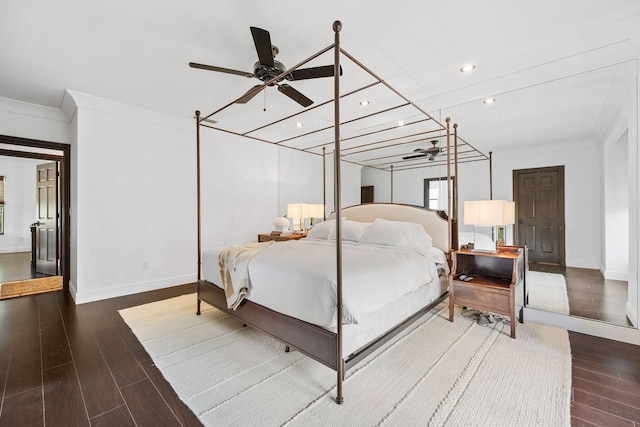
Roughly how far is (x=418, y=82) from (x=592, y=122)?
1.92 m

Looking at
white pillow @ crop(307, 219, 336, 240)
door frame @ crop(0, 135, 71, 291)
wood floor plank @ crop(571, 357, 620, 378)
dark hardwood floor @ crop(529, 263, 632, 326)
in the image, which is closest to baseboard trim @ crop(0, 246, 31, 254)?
door frame @ crop(0, 135, 71, 291)

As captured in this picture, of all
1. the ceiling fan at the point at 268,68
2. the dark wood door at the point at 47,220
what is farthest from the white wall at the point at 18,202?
the ceiling fan at the point at 268,68

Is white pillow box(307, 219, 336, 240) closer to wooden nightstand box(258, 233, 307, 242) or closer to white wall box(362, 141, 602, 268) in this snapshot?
wooden nightstand box(258, 233, 307, 242)

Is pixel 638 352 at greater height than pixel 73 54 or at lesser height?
lesser

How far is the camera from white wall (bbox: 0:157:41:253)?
6.91 metres

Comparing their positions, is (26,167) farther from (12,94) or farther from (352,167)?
(352,167)

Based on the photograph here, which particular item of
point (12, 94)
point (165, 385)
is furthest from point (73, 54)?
point (165, 385)

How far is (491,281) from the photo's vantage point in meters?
2.76

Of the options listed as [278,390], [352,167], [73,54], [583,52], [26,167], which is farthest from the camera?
[26,167]

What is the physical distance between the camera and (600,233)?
2.70 m

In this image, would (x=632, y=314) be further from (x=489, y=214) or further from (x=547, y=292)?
(x=489, y=214)

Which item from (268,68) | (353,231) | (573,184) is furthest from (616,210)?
(268,68)

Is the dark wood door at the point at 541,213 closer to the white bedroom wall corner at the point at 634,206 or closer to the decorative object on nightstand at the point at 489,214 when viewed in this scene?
the decorative object on nightstand at the point at 489,214

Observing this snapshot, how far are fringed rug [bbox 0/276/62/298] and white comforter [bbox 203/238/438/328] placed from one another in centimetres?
393
